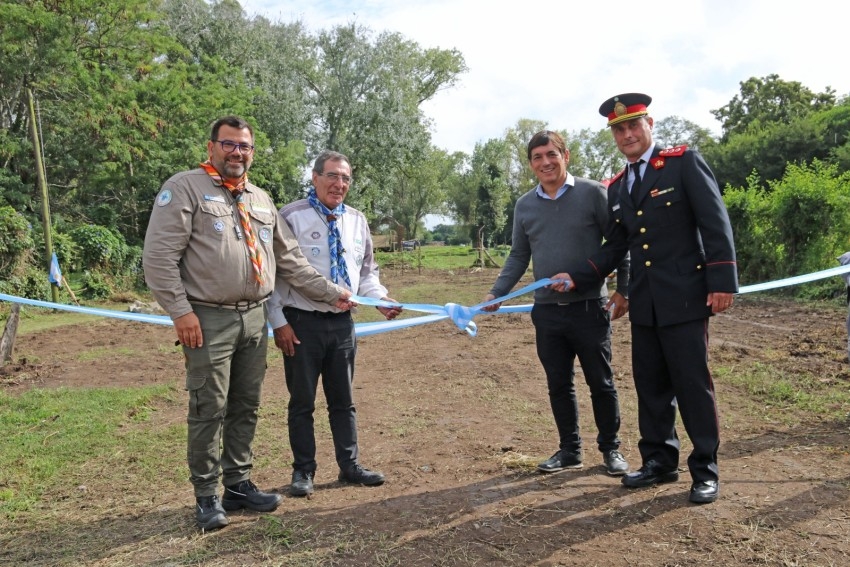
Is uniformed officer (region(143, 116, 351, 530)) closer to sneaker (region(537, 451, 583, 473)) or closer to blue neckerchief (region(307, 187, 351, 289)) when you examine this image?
blue neckerchief (region(307, 187, 351, 289))

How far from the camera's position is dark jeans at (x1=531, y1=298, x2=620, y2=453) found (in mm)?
3770

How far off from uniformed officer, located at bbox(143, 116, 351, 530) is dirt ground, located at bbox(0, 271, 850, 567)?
0.39m

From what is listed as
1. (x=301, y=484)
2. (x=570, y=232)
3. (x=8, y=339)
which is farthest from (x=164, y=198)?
(x=8, y=339)

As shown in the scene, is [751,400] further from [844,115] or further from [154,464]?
[844,115]

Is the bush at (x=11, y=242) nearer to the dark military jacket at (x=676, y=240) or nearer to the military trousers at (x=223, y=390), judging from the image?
the military trousers at (x=223, y=390)

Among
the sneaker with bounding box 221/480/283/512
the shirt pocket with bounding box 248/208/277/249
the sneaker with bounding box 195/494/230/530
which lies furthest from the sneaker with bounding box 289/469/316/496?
the shirt pocket with bounding box 248/208/277/249

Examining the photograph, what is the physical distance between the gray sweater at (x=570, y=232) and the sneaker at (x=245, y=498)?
77.0 inches

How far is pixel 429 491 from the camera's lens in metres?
3.67

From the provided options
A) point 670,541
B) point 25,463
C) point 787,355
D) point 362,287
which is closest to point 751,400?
point 787,355

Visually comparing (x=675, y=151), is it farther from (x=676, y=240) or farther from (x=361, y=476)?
(x=361, y=476)

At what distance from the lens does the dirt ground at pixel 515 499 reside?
2855mm

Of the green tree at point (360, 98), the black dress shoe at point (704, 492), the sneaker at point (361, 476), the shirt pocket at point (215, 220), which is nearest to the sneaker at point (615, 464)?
the black dress shoe at point (704, 492)

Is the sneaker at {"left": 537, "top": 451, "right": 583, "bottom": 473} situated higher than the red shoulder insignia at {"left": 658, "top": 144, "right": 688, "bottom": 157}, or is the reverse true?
the red shoulder insignia at {"left": 658, "top": 144, "right": 688, "bottom": 157}

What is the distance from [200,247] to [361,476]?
1.69 m
